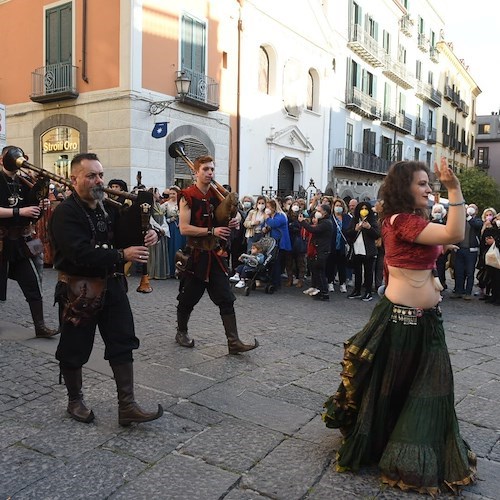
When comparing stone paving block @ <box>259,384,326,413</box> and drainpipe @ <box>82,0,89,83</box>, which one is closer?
stone paving block @ <box>259,384,326,413</box>

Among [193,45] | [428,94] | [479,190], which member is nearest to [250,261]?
[193,45]

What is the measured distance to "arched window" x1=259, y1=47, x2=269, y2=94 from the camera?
1972 cm

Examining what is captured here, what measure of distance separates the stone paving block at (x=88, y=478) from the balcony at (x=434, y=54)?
1532 inches

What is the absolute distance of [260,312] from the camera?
7.81 m

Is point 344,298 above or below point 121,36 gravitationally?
below

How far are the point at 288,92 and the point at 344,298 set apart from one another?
44.5 feet

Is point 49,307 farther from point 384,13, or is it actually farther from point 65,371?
point 384,13

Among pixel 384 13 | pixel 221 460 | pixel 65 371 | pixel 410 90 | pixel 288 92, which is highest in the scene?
pixel 384 13

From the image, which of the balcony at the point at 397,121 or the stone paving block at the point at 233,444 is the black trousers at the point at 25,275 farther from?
the balcony at the point at 397,121

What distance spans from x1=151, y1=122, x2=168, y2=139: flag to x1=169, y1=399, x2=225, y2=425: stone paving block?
11.8 m

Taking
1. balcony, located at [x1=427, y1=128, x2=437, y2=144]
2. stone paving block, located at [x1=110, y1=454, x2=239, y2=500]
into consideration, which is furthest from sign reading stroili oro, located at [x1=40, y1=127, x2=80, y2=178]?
balcony, located at [x1=427, y1=128, x2=437, y2=144]

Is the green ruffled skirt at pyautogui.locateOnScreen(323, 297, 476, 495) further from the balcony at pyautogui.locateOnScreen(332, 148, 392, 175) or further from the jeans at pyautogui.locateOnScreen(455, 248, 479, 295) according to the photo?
the balcony at pyautogui.locateOnScreen(332, 148, 392, 175)

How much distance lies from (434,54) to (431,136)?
221 inches

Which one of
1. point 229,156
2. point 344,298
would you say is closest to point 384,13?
point 229,156
